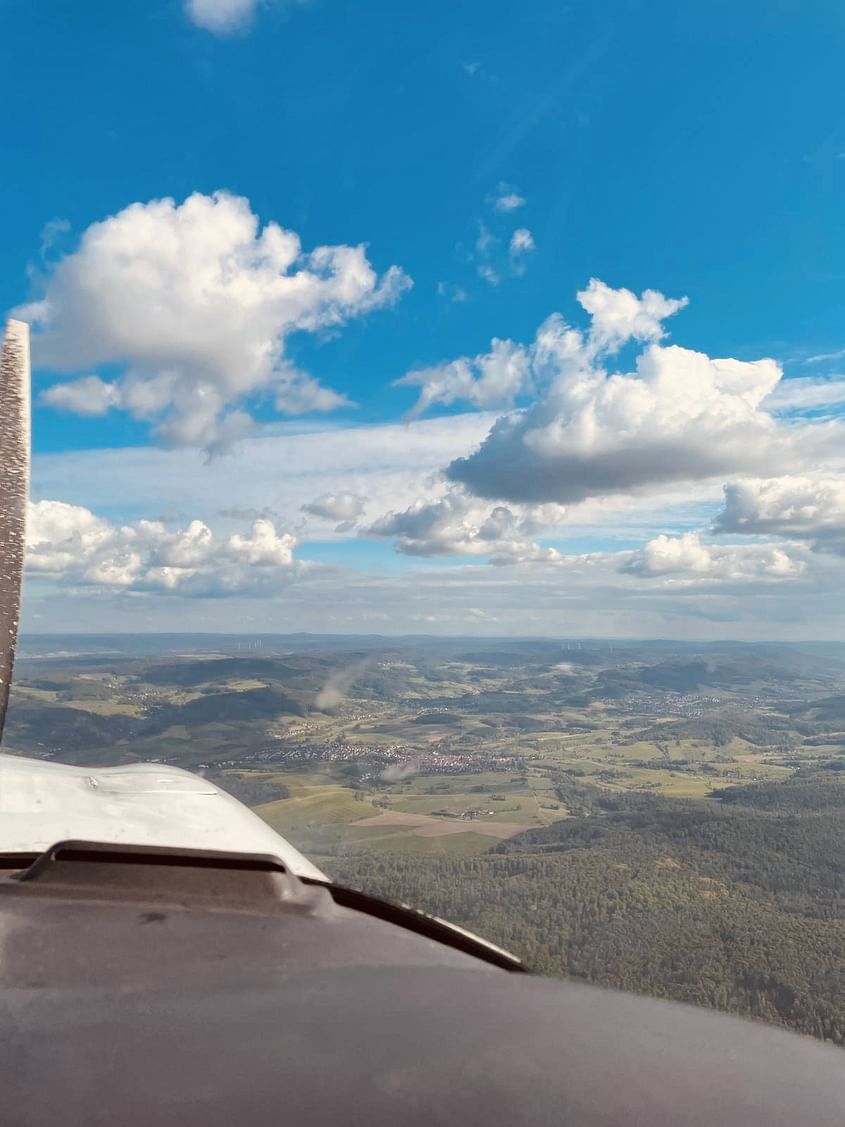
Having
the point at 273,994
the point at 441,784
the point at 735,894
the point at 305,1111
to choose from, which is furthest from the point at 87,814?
the point at 441,784

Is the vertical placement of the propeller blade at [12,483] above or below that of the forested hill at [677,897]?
above

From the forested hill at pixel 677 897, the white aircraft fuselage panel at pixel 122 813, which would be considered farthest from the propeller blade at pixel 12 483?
the forested hill at pixel 677 897

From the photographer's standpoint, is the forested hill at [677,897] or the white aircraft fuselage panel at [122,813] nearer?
the white aircraft fuselage panel at [122,813]

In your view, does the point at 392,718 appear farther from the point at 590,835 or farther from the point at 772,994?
the point at 772,994

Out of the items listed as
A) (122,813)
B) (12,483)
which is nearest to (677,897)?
(122,813)

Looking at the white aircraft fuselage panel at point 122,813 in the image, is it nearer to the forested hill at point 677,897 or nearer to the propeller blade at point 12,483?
the propeller blade at point 12,483
